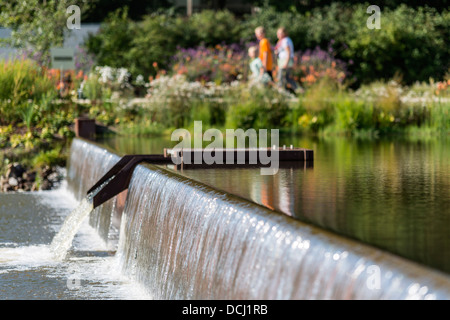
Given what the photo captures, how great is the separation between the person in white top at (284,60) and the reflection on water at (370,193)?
8.30 m

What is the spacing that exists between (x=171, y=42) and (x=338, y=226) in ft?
71.0

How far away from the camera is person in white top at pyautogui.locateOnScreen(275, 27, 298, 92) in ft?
65.3

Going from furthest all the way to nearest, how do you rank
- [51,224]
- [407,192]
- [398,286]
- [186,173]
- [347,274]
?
1. [51,224]
2. [186,173]
3. [407,192]
4. [347,274]
5. [398,286]

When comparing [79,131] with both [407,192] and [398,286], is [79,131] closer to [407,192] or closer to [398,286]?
[407,192]

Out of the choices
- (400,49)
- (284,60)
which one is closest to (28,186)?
(284,60)

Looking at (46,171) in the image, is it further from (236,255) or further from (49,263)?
(236,255)

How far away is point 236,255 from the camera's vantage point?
528 centimetres

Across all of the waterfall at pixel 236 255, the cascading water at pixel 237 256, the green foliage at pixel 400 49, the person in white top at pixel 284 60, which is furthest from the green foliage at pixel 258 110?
the green foliage at pixel 400 49

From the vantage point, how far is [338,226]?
509 cm

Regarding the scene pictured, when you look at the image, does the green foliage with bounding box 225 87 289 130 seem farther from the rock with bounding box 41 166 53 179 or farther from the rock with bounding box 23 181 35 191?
the rock with bounding box 23 181 35 191

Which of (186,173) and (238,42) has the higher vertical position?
(238,42)

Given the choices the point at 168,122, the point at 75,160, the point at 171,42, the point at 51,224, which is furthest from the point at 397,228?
the point at 171,42

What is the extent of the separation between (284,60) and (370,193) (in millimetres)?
13343

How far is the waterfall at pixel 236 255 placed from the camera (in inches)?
152
